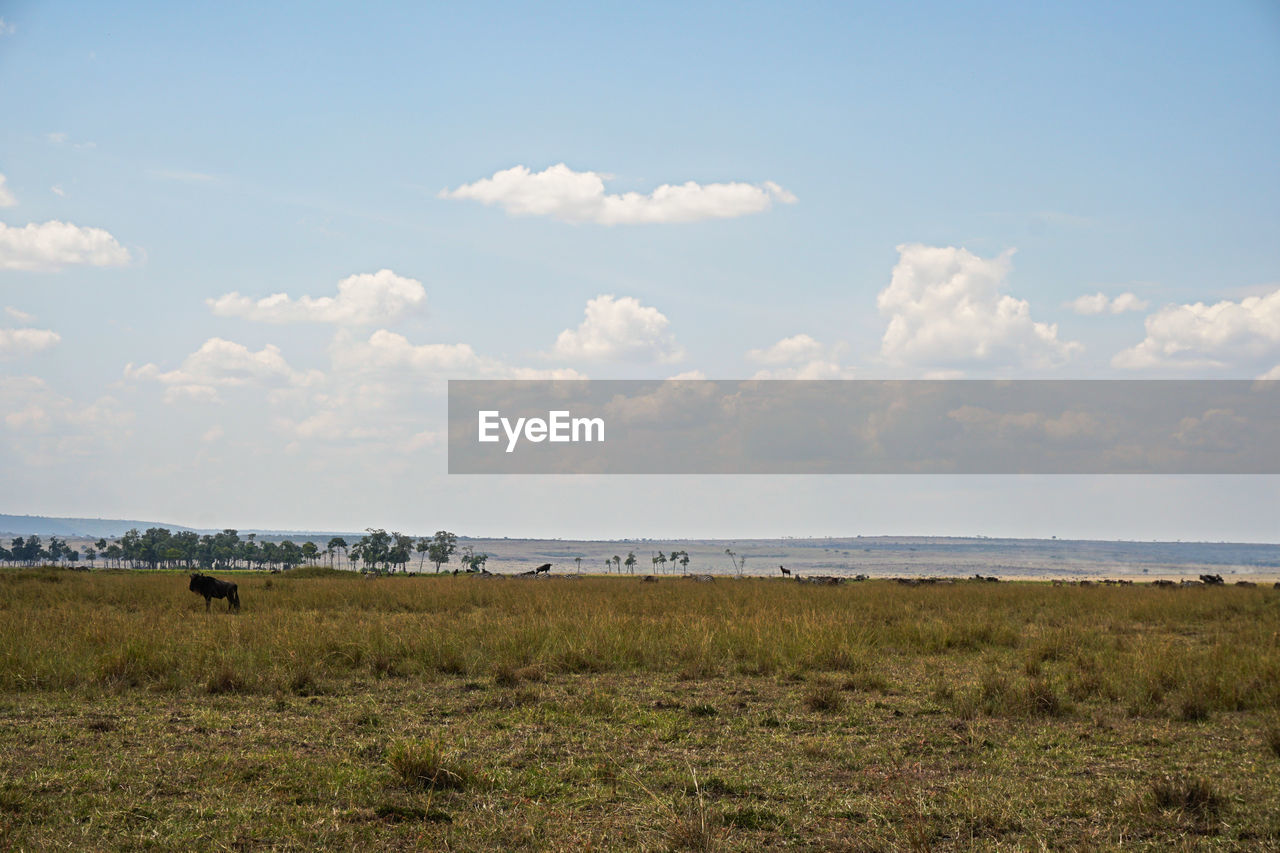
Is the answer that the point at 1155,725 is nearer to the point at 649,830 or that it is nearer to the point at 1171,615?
the point at 649,830

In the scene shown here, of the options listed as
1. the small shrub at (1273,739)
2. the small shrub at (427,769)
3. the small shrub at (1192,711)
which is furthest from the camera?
the small shrub at (1192,711)

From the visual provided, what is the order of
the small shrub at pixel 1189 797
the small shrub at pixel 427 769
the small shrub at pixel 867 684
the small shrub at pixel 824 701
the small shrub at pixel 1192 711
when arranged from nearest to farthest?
the small shrub at pixel 1189 797, the small shrub at pixel 427 769, the small shrub at pixel 1192 711, the small shrub at pixel 824 701, the small shrub at pixel 867 684

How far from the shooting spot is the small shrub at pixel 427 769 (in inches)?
286

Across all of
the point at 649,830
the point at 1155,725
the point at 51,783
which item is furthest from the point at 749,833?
the point at 1155,725

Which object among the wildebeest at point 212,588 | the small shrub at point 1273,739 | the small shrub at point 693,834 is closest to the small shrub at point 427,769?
the small shrub at point 693,834

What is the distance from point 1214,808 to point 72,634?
15.8 meters

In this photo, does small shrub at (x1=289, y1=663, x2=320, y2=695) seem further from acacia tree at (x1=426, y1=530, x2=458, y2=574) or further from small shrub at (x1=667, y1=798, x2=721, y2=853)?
acacia tree at (x1=426, y1=530, x2=458, y2=574)

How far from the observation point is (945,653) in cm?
1667

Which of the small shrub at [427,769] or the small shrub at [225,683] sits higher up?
the small shrub at [427,769]

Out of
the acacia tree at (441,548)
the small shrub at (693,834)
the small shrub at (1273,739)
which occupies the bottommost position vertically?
the acacia tree at (441,548)

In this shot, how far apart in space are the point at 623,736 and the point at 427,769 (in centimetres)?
245

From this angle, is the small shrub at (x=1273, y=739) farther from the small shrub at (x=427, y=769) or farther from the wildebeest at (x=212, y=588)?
the wildebeest at (x=212, y=588)

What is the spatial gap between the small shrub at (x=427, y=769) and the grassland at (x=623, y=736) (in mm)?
25

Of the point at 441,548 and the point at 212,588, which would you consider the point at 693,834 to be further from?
the point at 441,548
